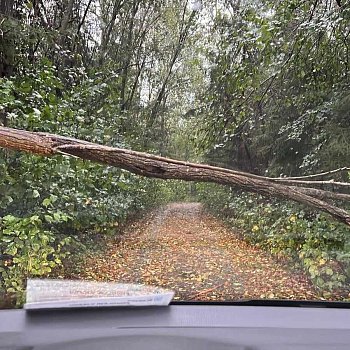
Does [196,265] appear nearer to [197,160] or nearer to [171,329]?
[197,160]

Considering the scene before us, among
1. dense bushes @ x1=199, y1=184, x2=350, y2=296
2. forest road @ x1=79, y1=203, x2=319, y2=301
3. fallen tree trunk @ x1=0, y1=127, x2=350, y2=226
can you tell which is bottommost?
forest road @ x1=79, y1=203, x2=319, y2=301

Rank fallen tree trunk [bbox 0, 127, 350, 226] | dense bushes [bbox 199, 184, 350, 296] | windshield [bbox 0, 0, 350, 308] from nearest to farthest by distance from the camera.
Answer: fallen tree trunk [bbox 0, 127, 350, 226], windshield [bbox 0, 0, 350, 308], dense bushes [bbox 199, 184, 350, 296]

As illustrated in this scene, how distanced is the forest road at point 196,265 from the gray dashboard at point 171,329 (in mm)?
1977

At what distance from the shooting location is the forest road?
5.21m

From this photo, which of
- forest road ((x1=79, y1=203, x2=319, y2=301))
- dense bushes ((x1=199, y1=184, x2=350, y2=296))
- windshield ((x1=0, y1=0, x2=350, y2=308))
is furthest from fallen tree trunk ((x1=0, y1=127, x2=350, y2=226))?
dense bushes ((x1=199, y1=184, x2=350, y2=296))

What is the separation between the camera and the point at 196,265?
685 centimetres

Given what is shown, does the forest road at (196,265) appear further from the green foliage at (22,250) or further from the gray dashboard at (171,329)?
the gray dashboard at (171,329)

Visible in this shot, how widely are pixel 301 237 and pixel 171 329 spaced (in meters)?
5.43

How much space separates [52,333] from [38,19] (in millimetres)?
7005

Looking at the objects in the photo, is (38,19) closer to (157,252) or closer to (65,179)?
(65,179)

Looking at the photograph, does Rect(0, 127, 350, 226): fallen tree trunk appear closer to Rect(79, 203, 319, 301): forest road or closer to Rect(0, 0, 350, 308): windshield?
Rect(0, 0, 350, 308): windshield

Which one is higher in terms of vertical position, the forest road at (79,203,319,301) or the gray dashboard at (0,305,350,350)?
the gray dashboard at (0,305,350,350)

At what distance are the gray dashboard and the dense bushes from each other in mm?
3753

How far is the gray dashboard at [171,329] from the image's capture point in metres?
1.48
